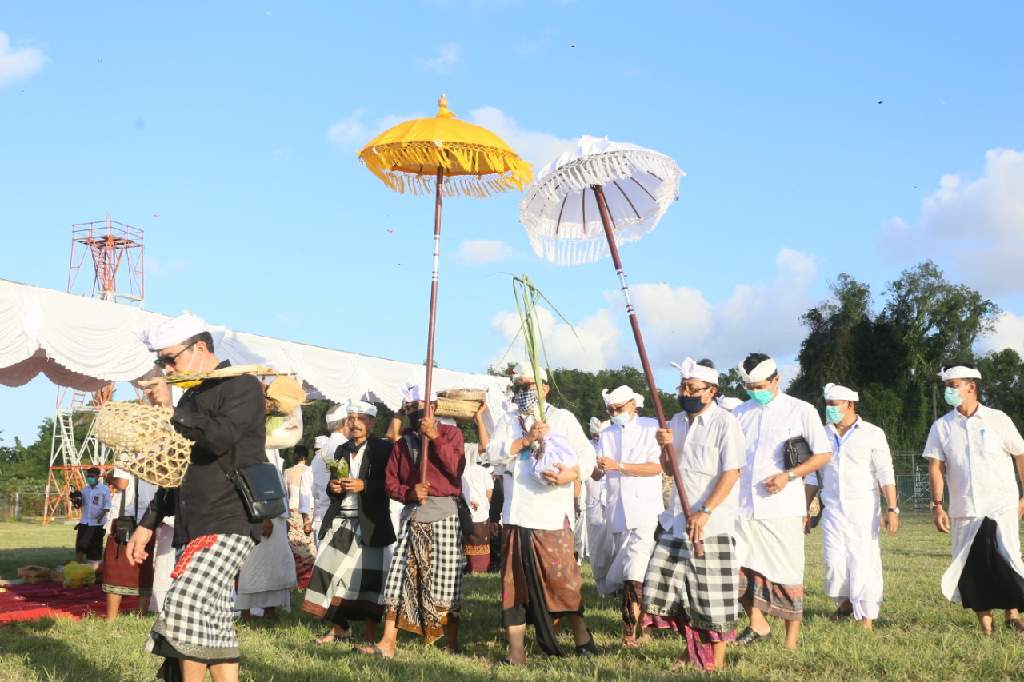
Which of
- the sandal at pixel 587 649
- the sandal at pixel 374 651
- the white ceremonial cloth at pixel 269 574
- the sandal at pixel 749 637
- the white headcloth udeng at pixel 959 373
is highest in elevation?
the white headcloth udeng at pixel 959 373

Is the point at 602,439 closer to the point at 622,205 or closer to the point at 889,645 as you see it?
the point at 622,205

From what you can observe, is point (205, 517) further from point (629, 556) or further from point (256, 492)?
point (629, 556)

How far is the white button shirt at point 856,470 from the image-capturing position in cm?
898

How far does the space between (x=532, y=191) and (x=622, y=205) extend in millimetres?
744

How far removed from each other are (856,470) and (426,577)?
397 cm

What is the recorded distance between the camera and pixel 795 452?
7355 millimetres

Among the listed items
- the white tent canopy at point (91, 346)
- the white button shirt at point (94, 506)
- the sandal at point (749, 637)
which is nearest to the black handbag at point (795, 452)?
the sandal at point (749, 637)

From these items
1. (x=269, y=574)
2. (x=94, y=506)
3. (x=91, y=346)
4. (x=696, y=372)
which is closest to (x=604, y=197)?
(x=696, y=372)

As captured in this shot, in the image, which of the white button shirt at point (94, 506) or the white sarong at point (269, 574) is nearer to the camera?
the white sarong at point (269, 574)

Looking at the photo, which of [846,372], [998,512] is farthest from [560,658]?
[846,372]

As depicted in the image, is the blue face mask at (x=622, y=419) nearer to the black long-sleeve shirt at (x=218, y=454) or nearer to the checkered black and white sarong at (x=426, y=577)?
the checkered black and white sarong at (x=426, y=577)

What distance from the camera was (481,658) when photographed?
7.13 m

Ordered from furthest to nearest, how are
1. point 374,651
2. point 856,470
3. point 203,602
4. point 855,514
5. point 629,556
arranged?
point 856,470 → point 855,514 → point 629,556 → point 374,651 → point 203,602

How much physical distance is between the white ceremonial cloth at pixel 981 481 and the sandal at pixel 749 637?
1.68 meters
